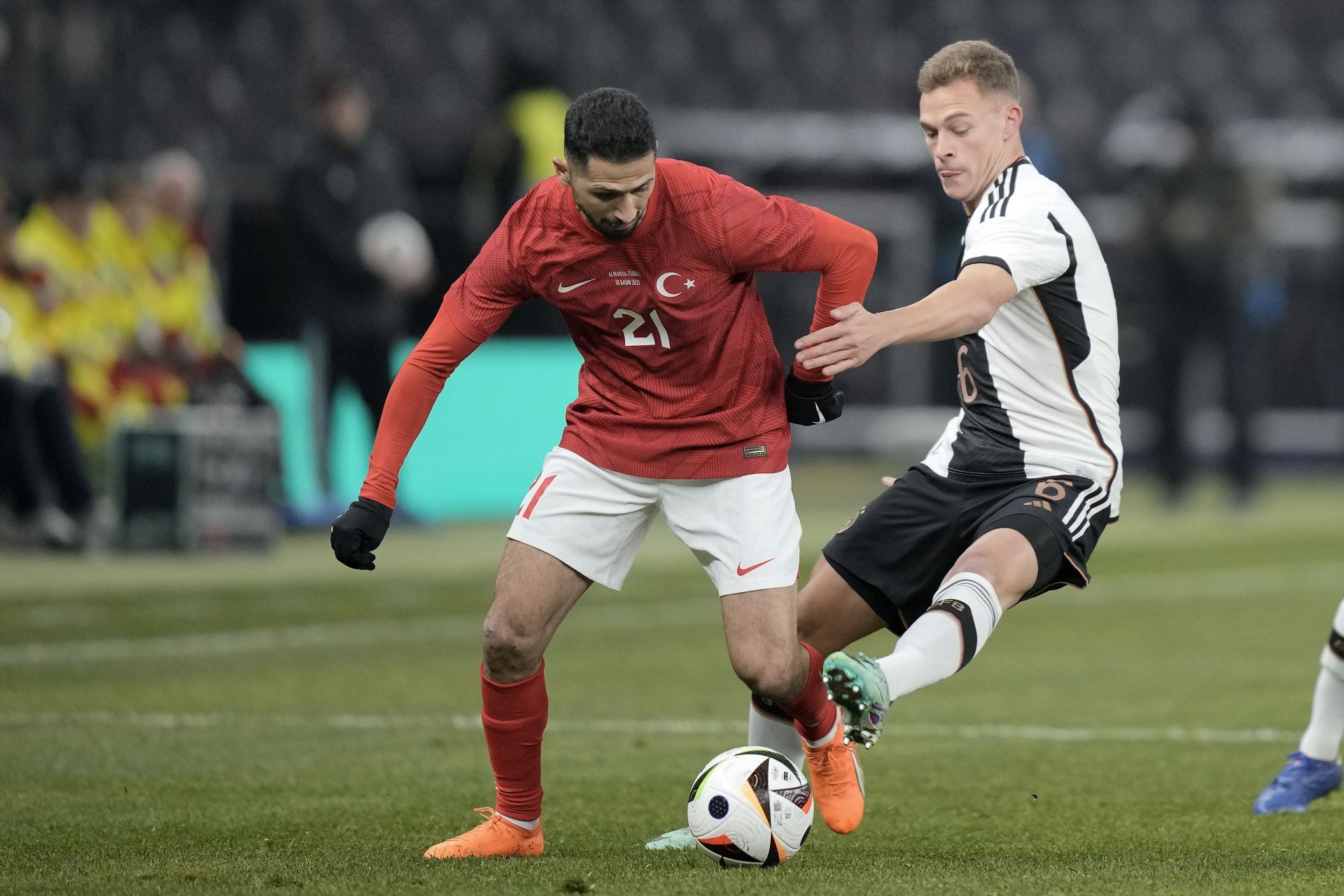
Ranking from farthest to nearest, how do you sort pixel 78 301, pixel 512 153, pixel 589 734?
1. pixel 512 153
2. pixel 78 301
3. pixel 589 734

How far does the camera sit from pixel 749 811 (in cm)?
506

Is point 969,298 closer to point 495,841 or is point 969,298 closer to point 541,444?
point 495,841

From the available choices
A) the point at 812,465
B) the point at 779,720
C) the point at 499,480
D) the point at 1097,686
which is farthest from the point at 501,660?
the point at 812,465

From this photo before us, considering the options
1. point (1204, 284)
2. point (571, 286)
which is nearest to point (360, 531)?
point (571, 286)

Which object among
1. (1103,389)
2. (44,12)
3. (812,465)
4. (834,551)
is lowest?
(812,465)

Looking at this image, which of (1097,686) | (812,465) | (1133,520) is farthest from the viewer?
(812,465)

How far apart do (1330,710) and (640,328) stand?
8.00 feet

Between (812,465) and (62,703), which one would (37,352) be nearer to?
(62,703)

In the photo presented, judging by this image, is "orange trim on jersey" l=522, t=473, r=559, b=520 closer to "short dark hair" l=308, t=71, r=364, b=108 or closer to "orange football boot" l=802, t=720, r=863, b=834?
"orange football boot" l=802, t=720, r=863, b=834

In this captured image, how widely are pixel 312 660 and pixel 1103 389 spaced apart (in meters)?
4.88

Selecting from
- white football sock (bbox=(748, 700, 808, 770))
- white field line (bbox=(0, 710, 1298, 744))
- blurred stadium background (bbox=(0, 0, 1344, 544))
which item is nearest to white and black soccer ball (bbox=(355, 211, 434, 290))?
blurred stadium background (bbox=(0, 0, 1344, 544))

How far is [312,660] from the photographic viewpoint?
928 centimetres

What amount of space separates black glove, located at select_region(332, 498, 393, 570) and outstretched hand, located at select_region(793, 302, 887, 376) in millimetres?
1139

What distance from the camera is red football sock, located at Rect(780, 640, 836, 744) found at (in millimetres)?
5449
